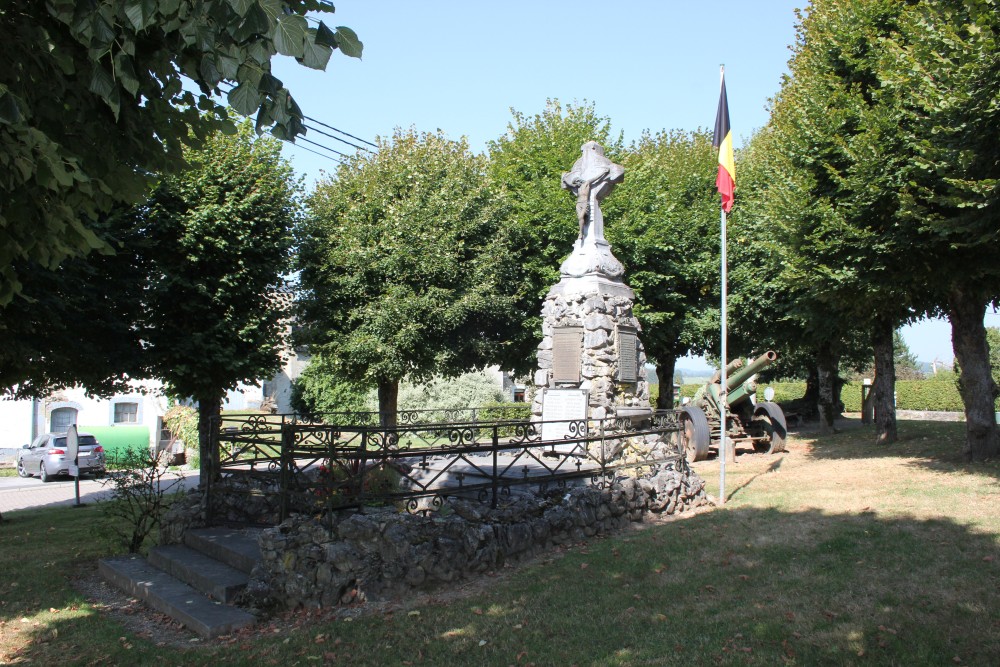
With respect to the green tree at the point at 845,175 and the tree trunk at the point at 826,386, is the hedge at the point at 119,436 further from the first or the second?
the tree trunk at the point at 826,386

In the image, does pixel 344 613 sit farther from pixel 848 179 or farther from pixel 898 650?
pixel 848 179

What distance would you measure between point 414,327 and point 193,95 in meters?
12.2

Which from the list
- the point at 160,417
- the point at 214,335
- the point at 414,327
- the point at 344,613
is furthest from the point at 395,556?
the point at 160,417

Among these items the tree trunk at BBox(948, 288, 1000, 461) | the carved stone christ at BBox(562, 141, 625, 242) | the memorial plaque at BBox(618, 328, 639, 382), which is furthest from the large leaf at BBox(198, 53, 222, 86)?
the tree trunk at BBox(948, 288, 1000, 461)

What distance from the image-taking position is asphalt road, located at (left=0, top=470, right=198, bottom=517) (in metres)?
16.9

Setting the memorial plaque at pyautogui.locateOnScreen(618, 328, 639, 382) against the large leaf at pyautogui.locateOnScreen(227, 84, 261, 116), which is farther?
the memorial plaque at pyautogui.locateOnScreen(618, 328, 639, 382)

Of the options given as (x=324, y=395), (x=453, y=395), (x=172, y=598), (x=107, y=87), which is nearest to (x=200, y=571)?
(x=172, y=598)

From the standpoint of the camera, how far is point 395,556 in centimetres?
672

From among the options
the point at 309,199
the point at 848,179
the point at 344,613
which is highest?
the point at 309,199

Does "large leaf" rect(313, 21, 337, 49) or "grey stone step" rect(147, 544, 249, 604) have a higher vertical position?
"large leaf" rect(313, 21, 337, 49)

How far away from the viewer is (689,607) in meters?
5.97

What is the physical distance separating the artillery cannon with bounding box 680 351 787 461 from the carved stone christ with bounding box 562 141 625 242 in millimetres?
4889

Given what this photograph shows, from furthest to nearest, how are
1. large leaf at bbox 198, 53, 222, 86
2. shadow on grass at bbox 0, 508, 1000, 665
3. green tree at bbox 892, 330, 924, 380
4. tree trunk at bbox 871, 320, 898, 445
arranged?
green tree at bbox 892, 330, 924, 380 → tree trunk at bbox 871, 320, 898, 445 → shadow on grass at bbox 0, 508, 1000, 665 → large leaf at bbox 198, 53, 222, 86

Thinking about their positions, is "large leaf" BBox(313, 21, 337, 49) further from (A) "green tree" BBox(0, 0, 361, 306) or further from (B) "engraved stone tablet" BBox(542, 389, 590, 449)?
(B) "engraved stone tablet" BBox(542, 389, 590, 449)
